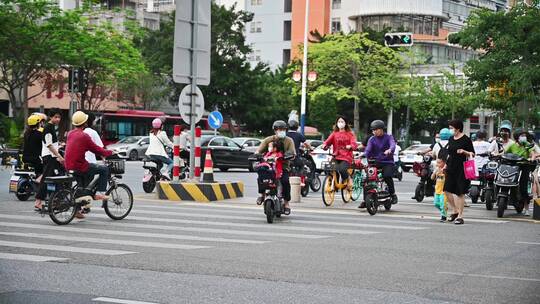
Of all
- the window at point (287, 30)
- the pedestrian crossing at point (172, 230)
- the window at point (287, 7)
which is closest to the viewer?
the pedestrian crossing at point (172, 230)

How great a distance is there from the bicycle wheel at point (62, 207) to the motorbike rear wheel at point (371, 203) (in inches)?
230

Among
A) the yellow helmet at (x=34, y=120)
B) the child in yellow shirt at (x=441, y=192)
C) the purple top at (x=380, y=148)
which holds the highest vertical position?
the yellow helmet at (x=34, y=120)

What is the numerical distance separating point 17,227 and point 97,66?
1511 inches

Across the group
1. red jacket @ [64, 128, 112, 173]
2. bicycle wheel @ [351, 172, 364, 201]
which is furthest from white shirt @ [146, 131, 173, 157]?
red jacket @ [64, 128, 112, 173]

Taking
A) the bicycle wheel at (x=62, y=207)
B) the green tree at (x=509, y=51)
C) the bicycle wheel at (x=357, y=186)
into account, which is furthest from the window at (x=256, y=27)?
the bicycle wheel at (x=62, y=207)

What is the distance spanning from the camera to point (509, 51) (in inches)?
1519

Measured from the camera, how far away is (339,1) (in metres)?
94.6

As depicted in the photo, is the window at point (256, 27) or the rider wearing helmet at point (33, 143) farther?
the window at point (256, 27)

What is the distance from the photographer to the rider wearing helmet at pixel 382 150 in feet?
60.0

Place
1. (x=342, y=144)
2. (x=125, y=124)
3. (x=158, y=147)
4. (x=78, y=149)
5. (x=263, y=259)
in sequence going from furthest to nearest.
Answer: (x=125, y=124) < (x=158, y=147) < (x=342, y=144) < (x=78, y=149) < (x=263, y=259)

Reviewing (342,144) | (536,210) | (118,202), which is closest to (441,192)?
(536,210)

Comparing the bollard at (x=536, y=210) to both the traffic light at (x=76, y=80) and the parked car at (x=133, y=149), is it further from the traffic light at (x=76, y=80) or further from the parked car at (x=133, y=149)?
the parked car at (x=133, y=149)

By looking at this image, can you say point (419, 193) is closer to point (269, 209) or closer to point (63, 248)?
point (269, 209)

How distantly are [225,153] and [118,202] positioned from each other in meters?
23.1
